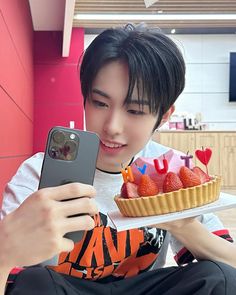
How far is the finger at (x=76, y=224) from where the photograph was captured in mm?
566

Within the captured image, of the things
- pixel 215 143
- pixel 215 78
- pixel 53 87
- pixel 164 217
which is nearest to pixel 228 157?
pixel 215 143

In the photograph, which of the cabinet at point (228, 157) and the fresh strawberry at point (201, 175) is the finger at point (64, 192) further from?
the cabinet at point (228, 157)

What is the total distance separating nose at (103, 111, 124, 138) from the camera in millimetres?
881

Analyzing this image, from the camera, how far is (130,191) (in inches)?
34.6

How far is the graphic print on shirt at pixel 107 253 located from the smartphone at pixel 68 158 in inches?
11.5

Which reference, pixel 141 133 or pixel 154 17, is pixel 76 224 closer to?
pixel 141 133

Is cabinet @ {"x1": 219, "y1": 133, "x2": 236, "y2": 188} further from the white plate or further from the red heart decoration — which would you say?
the white plate

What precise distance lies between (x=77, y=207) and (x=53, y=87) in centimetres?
549

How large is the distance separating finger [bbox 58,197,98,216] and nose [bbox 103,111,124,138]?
0.31 m

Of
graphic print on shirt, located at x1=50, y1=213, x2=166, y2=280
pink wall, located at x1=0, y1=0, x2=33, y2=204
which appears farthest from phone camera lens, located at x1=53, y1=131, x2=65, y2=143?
pink wall, located at x1=0, y1=0, x2=33, y2=204

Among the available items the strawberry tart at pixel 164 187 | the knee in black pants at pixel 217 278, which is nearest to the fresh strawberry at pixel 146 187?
the strawberry tart at pixel 164 187

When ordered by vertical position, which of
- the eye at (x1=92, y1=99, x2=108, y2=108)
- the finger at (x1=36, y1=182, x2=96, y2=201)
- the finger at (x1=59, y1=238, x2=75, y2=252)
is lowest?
the finger at (x1=59, y1=238, x2=75, y2=252)

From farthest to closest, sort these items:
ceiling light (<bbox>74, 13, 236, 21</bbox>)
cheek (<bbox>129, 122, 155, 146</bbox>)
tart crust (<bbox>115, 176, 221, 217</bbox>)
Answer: ceiling light (<bbox>74, 13, 236, 21</bbox>) → cheek (<bbox>129, 122, 155, 146</bbox>) → tart crust (<bbox>115, 176, 221, 217</bbox>)

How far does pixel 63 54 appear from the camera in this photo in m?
5.73
